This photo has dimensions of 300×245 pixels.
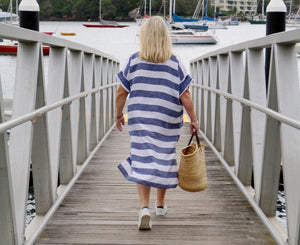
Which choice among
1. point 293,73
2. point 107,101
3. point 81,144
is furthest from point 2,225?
point 107,101

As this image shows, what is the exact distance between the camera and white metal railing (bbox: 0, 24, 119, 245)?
2.63 m

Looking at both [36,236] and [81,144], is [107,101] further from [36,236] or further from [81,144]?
[36,236]

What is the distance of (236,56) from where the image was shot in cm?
497

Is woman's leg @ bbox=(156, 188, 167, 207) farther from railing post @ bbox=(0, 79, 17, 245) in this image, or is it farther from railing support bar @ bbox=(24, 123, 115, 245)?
railing post @ bbox=(0, 79, 17, 245)

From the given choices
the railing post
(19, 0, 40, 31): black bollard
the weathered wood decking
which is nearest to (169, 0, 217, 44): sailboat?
(19, 0, 40, 31): black bollard

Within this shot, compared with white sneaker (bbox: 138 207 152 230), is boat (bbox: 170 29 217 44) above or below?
below

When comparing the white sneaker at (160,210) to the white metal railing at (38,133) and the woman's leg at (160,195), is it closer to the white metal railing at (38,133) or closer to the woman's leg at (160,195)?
the woman's leg at (160,195)

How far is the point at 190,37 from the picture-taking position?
6475cm

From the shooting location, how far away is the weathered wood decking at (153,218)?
11.2 feet

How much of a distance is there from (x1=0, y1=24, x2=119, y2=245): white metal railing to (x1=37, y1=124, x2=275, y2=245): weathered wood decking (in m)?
0.14

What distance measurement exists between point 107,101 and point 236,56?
3431mm

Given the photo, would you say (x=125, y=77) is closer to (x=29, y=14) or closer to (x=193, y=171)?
(x=193, y=171)

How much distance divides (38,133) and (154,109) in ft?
2.44

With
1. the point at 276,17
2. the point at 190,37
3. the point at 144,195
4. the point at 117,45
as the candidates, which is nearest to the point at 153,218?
the point at 144,195
